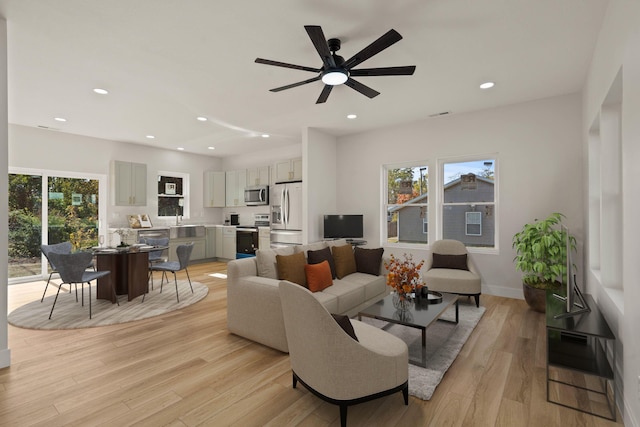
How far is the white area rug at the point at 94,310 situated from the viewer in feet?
12.0

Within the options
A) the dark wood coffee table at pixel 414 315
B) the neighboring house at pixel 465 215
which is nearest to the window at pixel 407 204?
the neighboring house at pixel 465 215

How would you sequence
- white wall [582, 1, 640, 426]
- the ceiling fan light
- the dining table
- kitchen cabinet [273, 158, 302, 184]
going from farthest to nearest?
1. kitchen cabinet [273, 158, 302, 184]
2. the dining table
3. the ceiling fan light
4. white wall [582, 1, 640, 426]

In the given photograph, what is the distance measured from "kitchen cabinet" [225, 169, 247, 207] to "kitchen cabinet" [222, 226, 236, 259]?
0.70 meters

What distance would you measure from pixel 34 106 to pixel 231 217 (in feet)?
14.9

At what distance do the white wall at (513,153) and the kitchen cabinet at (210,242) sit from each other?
472 cm

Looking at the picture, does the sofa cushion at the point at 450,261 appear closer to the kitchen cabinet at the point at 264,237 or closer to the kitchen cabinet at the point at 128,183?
the kitchen cabinet at the point at 264,237

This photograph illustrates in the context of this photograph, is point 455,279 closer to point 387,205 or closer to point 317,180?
point 387,205

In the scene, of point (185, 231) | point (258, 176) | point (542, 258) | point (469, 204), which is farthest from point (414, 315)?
point (185, 231)

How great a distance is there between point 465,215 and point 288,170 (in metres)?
3.59

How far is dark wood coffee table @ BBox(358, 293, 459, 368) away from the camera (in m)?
2.60

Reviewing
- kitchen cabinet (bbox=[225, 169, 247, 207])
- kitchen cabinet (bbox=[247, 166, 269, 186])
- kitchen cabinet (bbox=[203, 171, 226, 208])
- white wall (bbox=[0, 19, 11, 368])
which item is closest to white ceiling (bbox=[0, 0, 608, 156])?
white wall (bbox=[0, 19, 11, 368])

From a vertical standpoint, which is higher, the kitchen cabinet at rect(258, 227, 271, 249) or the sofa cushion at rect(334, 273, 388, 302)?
the kitchen cabinet at rect(258, 227, 271, 249)

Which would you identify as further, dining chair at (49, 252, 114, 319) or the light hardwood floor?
dining chair at (49, 252, 114, 319)

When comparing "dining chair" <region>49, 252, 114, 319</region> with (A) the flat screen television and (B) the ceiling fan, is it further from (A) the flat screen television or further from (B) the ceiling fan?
(A) the flat screen television
